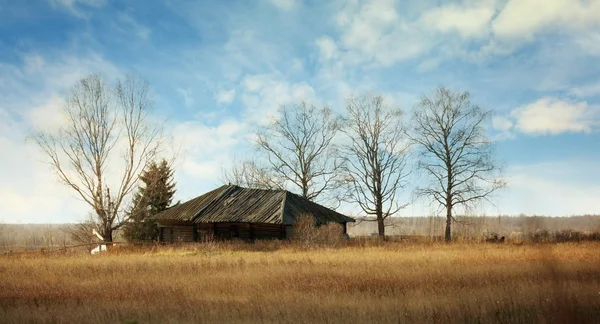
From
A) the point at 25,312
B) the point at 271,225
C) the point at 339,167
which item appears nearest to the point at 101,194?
the point at 271,225

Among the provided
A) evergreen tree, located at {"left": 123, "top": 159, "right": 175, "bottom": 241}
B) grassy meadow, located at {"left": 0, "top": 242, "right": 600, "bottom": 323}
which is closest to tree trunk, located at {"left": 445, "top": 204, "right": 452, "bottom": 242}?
grassy meadow, located at {"left": 0, "top": 242, "right": 600, "bottom": 323}

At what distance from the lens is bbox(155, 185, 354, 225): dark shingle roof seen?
30.7m

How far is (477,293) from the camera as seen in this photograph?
Result: 9.45m

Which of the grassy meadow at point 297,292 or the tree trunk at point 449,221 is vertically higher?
the tree trunk at point 449,221

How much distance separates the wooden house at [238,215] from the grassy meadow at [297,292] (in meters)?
13.8

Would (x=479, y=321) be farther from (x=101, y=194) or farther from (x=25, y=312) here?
(x=101, y=194)

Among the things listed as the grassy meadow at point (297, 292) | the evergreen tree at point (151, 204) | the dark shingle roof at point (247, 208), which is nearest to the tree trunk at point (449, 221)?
the dark shingle roof at point (247, 208)

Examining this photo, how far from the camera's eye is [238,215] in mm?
31281

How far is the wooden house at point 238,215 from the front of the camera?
30.8 m

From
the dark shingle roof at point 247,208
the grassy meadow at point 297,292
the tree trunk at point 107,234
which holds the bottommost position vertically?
the grassy meadow at point 297,292

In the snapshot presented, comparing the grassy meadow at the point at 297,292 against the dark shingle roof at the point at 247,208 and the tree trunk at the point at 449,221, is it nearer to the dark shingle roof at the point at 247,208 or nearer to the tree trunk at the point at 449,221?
the dark shingle roof at the point at 247,208

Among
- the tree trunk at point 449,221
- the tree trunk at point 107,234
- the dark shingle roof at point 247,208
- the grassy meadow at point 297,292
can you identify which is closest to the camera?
the grassy meadow at point 297,292

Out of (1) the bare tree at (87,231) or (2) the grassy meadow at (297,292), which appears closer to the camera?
(2) the grassy meadow at (297,292)

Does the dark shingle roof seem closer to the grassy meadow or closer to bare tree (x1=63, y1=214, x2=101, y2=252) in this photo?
bare tree (x1=63, y1=214, x2=101, y2=252)
